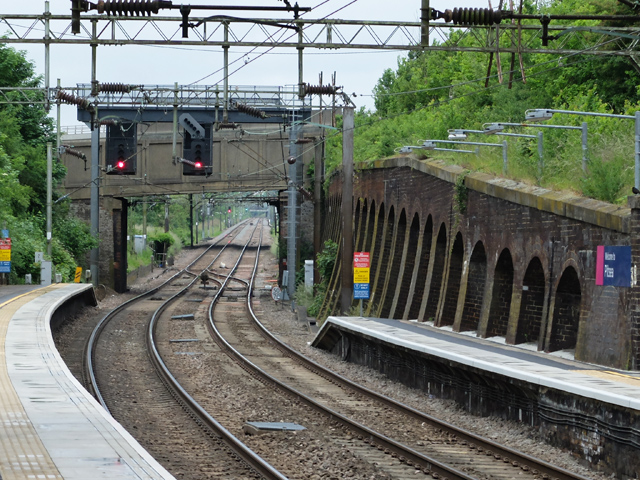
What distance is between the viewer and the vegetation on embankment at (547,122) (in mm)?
19703

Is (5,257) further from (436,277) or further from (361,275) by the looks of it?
(436,277)

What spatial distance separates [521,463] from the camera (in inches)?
498

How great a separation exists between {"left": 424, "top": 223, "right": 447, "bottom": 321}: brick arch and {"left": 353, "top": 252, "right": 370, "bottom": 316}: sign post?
2446 mm

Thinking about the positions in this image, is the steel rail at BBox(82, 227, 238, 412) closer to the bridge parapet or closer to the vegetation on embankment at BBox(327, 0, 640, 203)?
the bridge parapet

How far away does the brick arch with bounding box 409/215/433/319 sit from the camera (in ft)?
97.5

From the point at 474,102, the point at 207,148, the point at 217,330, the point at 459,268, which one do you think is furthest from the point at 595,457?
the point at 474,102

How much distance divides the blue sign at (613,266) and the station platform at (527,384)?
149 centimetres

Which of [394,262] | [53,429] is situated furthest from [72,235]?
[53,429]

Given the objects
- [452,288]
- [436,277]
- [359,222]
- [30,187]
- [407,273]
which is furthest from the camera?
[30,187]

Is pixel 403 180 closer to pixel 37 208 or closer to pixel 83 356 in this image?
pixel 83 356

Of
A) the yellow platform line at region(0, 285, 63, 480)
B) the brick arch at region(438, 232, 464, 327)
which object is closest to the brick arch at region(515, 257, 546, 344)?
the brick arch at region(438, 232, 464, 327)

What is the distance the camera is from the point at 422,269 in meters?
29.8

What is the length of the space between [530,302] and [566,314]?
1657 millimetres

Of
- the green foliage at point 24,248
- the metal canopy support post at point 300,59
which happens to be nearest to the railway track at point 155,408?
the metal canopy support post at point 300,59
